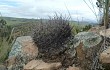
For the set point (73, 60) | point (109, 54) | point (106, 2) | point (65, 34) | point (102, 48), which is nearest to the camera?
point (106, 2)

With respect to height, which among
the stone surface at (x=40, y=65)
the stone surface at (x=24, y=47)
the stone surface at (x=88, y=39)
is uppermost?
the stone surface at (x=88, y=39)

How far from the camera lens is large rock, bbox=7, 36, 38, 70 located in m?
6.45

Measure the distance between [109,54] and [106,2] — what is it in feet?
3.66

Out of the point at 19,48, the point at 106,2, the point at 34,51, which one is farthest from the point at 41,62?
the point at 106,2

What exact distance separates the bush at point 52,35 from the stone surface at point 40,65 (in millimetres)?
324

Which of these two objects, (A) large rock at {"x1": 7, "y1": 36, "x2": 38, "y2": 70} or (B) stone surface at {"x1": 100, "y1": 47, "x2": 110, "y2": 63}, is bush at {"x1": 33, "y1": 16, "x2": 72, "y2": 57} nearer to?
(A) large rock at {"x1": 7, "y1": 36, "x2": 38, "y2": 70}

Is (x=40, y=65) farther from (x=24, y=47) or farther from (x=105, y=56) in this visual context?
A: (x=105, y=56)

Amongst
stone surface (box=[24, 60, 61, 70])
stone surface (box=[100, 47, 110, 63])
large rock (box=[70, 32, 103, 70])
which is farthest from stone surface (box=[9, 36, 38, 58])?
stone surface (box=[100, 47, 110, 63])

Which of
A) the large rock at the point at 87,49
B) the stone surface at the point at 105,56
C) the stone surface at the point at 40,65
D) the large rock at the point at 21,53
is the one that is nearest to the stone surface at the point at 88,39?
the large rock at the point at 87,49

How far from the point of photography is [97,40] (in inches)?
213

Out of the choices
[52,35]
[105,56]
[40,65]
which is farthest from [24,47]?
[105,56]

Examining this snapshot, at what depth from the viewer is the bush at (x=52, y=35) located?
6254mm

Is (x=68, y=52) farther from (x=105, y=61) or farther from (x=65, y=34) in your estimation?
(x=105, y=61)

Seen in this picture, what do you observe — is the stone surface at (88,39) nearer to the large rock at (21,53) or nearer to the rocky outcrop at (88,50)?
the rocky outcrop at (88,50)
